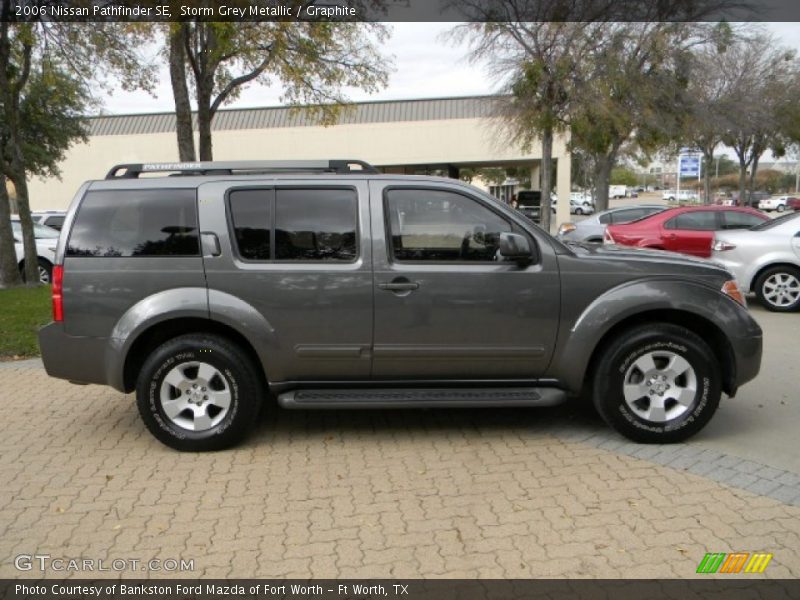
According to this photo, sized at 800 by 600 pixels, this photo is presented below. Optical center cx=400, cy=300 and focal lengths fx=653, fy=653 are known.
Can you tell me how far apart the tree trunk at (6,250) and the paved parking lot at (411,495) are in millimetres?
7943

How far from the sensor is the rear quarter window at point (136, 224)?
14.1ft

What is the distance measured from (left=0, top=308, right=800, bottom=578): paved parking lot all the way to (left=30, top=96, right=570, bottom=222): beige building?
32.3m

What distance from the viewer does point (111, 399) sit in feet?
18.4

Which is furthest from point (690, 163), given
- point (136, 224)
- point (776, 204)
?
point (136, 224)

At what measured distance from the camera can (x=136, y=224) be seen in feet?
14.2

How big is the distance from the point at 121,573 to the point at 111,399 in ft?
9.48

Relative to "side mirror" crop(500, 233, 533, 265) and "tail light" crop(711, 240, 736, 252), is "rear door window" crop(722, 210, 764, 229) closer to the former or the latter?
"tail light" crop(711, 240, 736, 252)

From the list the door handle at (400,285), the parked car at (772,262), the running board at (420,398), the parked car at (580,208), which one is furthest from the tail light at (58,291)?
the parked car at (580,208)

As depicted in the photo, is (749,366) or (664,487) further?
(749,366)

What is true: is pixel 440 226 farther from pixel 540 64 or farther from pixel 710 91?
pixel 710 91

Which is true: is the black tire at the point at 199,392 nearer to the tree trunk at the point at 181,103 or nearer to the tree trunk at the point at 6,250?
the tree trunk at the point at 181,103

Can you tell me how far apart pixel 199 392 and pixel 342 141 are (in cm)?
3532
